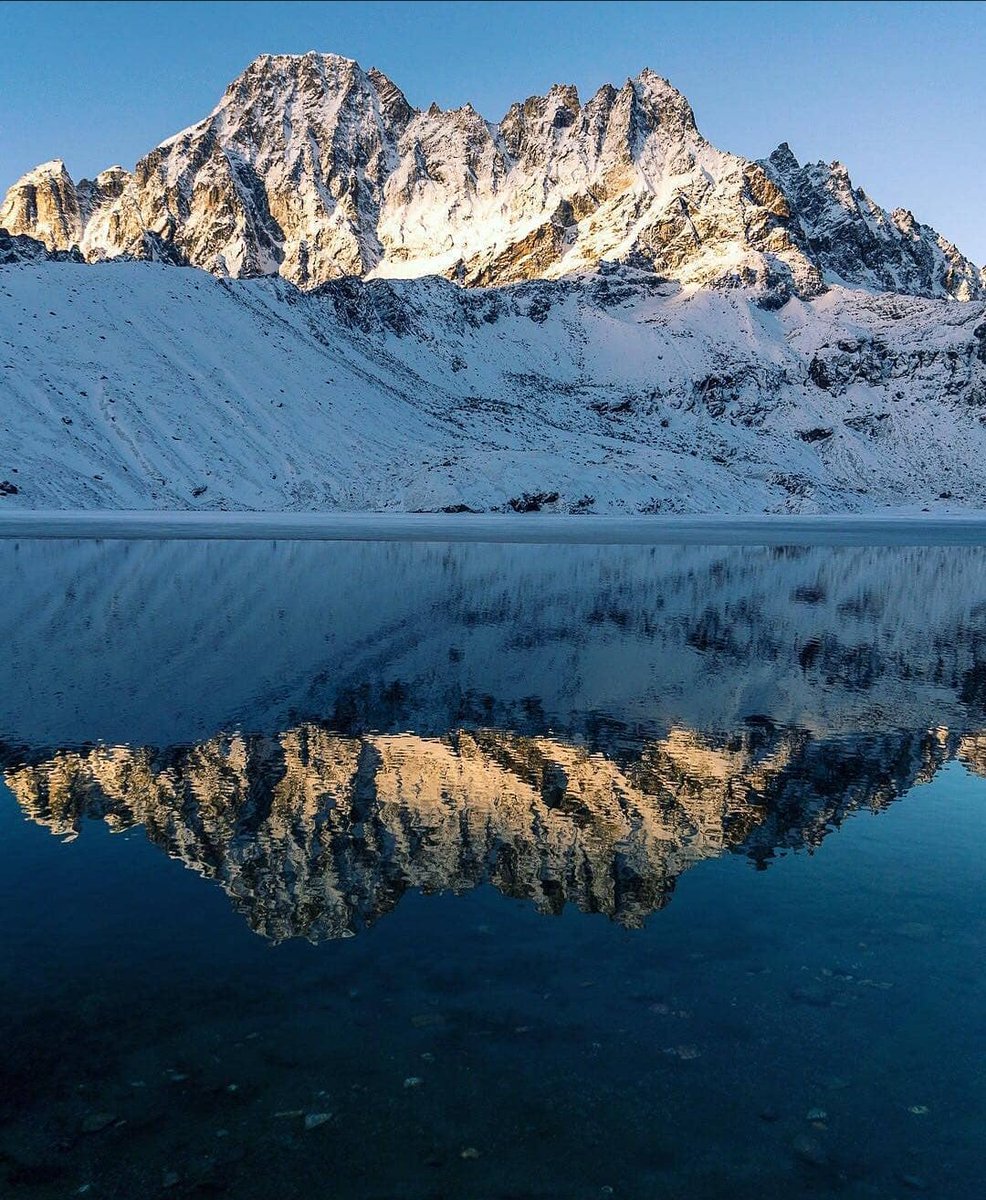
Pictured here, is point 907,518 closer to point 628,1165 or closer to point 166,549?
point 166,549

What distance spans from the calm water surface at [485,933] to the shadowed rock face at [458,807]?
52mm

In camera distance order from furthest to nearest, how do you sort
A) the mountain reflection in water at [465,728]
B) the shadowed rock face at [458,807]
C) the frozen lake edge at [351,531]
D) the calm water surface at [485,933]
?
the frozen lake edge at [351,531], the mountain reflection in water at [465,728], the shadowed rock face at [458,807], the calm water surface at [485,933]

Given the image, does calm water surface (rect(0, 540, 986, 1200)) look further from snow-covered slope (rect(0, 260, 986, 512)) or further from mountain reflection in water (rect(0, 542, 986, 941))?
snow-covered slope (rect(0, 260, 986, 512))

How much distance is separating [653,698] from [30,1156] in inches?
523

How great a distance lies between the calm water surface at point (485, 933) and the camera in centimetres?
561

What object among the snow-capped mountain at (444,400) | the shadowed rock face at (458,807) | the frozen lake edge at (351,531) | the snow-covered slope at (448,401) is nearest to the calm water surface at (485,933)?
the shadowed rock face at (458,807)

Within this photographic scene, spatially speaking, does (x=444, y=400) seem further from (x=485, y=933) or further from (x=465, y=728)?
(x=485, y=933)

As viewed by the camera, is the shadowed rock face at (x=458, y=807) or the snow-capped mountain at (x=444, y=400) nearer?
the shadowed rock face at (x=458, y=807)

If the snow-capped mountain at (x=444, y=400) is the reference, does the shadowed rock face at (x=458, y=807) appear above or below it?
below

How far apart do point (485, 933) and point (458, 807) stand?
2.90m

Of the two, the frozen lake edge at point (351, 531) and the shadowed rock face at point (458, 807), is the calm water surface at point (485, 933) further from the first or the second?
the frozen lake edge at point (351, 531)

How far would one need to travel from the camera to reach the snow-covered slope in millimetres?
99312

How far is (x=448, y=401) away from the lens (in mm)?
149125

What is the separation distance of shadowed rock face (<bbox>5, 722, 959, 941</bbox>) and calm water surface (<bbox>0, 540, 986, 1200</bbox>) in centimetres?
5
